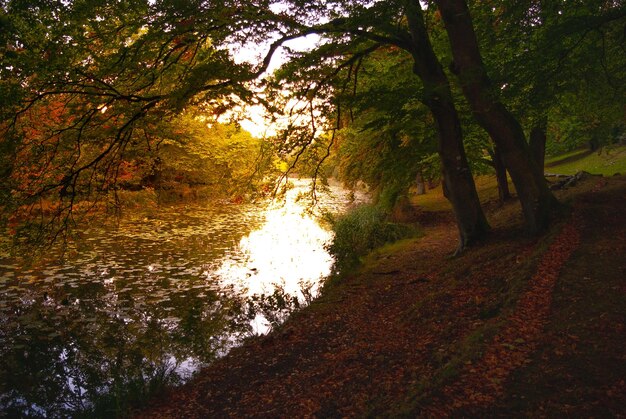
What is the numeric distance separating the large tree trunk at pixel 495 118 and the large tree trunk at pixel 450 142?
0.94 metres

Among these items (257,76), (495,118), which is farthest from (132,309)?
(495,118)

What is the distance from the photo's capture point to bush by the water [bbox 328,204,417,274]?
16.7 metres

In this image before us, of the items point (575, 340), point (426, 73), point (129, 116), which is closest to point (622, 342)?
point (575, 340)

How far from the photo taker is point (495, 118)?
9602 mm

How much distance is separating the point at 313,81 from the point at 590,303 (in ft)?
23.5

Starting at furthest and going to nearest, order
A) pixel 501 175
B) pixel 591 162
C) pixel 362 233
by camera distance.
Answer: pixel 591 162 → pixel 501 175 → pixel 362 233

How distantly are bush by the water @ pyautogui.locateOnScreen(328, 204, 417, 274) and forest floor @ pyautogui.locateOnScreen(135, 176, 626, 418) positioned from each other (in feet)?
18.3

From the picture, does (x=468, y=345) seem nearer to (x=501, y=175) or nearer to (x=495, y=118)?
(x=495, y=118)

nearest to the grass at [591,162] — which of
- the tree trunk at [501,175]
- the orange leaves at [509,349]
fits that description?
the tree trunk at [501,175]

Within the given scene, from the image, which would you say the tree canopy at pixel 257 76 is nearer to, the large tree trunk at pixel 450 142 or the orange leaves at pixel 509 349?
the large tree trunk at pixel 450 142

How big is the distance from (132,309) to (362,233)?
964 centimetres

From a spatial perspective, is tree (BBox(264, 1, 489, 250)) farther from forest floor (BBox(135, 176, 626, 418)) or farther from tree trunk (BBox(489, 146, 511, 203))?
tree trunk (BBox(489, 146, 511, 203))

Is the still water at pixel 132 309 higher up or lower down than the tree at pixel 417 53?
lower down

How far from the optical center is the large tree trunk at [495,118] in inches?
362
